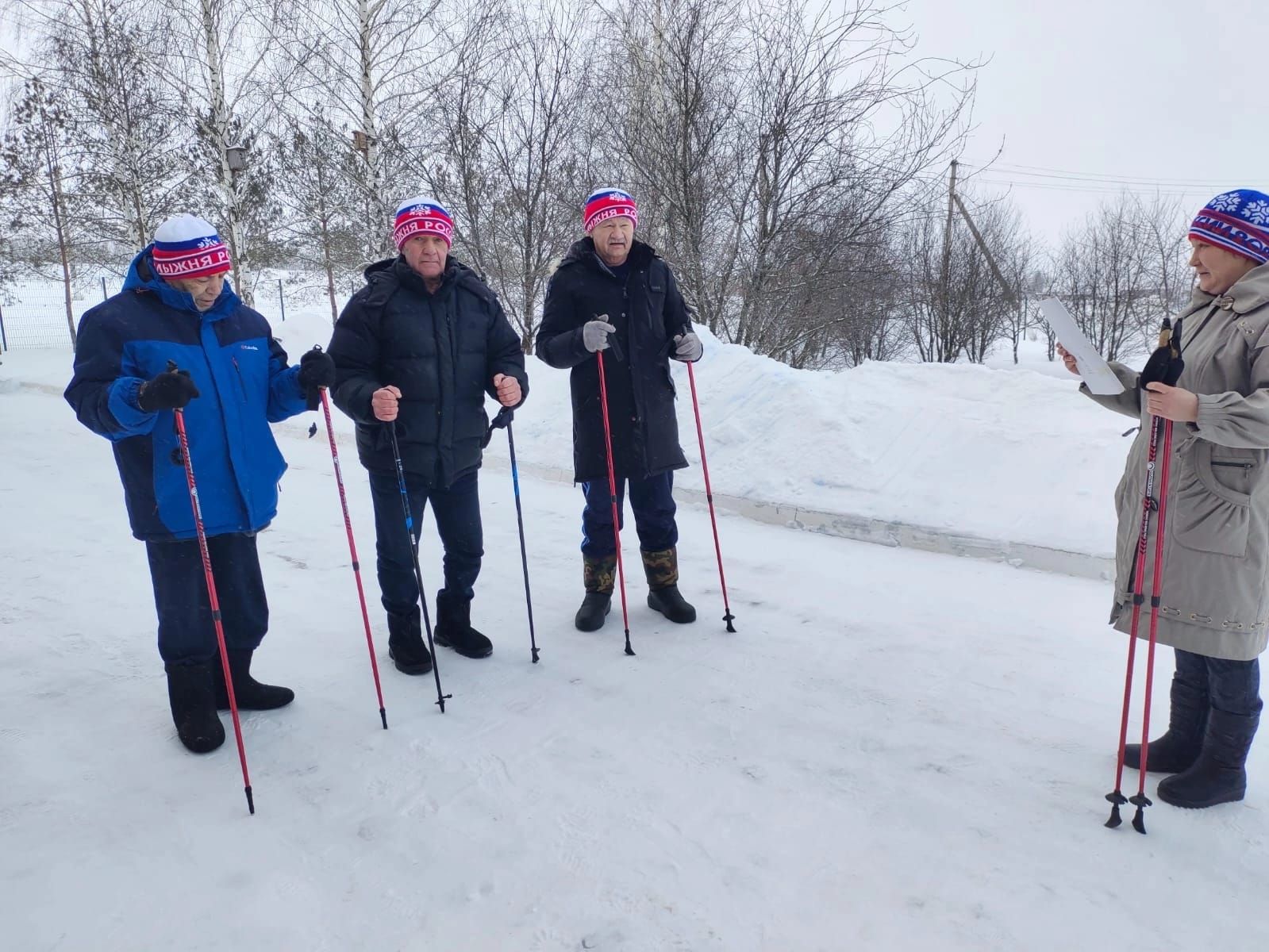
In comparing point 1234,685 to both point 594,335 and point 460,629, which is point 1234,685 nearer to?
point 594,335

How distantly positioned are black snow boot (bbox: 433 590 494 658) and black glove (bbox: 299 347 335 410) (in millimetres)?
1231

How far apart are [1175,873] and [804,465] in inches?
163

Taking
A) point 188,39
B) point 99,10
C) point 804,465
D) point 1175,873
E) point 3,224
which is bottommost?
point 1175,873

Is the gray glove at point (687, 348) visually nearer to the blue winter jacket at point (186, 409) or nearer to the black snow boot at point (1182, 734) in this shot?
the blue winter jacket at point (186, 409)

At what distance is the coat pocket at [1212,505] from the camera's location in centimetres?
236

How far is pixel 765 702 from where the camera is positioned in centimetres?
333

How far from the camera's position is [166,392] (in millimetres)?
2494

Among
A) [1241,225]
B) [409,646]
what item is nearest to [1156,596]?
[1241,225]

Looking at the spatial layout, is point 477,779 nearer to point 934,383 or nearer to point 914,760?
point 914,760

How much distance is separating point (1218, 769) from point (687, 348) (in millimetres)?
2601

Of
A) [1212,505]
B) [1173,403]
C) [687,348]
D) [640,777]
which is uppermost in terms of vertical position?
[687,348]

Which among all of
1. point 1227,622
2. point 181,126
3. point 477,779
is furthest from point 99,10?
point 1227,622

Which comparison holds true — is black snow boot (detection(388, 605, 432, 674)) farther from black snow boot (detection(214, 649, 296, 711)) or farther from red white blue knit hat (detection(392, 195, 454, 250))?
red white blue knit hat (detection(392, 195, 454, 250))

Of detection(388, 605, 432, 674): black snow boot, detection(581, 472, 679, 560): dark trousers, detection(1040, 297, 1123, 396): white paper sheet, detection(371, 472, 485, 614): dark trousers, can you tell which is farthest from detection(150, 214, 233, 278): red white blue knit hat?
detection(1040, 297, 1123, 396): white paper sheet
